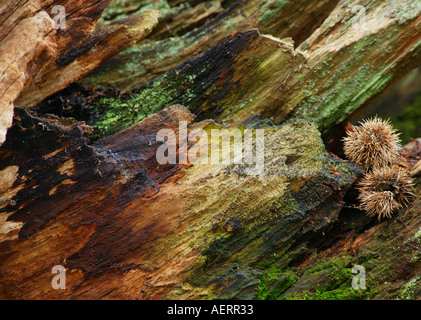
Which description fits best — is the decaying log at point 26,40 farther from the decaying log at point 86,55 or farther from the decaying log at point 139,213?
the decaying log at point 139,213

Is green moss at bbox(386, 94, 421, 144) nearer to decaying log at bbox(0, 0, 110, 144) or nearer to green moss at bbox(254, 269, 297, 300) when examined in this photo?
green moss at bbox(254, 269, 297, 300)

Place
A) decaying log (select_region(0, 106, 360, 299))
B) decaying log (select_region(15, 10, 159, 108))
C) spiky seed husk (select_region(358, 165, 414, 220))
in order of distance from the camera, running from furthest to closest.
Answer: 1. decaying log (select_region(15, 10, 159, 108))
2. spiky seed husk (select_region(358, 165, 414, 220))
3. decaying log (select_region(0, 106, 360, 299))

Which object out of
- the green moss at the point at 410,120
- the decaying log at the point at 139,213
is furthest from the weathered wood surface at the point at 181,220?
the green moss at the point at 410,120

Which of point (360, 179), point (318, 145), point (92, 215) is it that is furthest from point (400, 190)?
point (92, 215)

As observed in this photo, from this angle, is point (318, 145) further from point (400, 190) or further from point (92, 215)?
point (92, 215)

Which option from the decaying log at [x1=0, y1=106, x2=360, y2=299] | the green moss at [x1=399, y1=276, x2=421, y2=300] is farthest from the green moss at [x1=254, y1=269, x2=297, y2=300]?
the green moss at [x1=399, y1=276, x2=421, y2=300]

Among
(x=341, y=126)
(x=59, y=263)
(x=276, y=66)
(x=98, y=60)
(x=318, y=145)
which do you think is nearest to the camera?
(x=59, y=263)

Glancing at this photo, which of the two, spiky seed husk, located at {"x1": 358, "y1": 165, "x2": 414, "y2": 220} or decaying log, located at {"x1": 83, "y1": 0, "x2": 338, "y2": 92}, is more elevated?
decaying log, located at {"x1": 83, "y1": 0, "x2": 338, "y2": 92}

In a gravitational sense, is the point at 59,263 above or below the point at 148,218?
below
